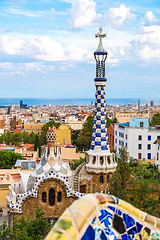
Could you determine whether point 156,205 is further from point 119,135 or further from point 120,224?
point 119,135

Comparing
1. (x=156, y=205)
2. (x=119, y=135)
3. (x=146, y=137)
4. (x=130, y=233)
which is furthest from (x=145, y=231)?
(x=119, y=135)

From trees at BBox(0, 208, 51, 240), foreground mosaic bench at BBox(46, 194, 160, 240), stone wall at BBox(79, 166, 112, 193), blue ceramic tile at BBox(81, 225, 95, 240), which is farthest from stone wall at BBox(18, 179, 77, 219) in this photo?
blue ceramic tile at BBox(81, 225, 95, 240)

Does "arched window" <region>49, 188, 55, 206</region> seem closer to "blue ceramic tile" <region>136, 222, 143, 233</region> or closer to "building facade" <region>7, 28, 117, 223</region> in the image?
"building facade" <region>7, 28, 117, 223</region>

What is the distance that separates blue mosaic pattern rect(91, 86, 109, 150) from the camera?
49.7ft

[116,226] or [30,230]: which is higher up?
[116,226]

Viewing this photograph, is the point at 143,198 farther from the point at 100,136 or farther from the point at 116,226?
the point at 116,226

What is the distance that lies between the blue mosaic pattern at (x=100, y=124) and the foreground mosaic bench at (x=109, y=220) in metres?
9.87

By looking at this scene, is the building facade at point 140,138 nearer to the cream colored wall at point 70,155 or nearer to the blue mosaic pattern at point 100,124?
the cream colored wall at point 70,155

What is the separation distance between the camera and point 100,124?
50.2ft

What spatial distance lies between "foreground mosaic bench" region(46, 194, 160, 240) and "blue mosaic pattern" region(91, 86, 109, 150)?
987 cm

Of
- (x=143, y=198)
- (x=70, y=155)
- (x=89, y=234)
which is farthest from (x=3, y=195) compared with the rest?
(x=89, y=234)

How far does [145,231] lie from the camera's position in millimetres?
5129

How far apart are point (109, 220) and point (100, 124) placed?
10266mm

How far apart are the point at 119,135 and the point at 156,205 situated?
25.9 m
